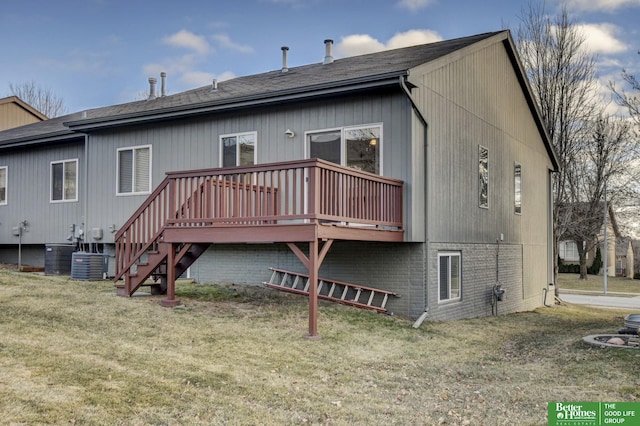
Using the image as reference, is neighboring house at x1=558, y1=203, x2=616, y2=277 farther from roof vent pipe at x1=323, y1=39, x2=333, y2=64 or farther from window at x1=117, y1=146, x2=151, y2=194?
window at x1=117, y1=146, x2=151, y2=194

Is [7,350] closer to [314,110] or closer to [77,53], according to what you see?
[314,110]

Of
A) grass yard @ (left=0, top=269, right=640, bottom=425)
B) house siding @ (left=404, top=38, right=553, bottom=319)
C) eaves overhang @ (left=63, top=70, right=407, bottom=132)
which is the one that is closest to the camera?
grass yard @ (left=0, top=269, right=640, bottom=425)

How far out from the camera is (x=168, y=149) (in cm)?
1342

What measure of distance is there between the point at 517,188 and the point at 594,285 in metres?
21.3

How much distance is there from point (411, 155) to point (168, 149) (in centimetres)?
604

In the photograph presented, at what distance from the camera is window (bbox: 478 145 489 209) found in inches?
543

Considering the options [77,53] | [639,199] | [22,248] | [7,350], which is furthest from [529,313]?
[77,53]

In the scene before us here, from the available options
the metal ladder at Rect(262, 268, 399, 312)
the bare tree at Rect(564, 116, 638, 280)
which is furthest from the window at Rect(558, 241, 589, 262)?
the metal ladder at Rect(262, 268, 399, 312)

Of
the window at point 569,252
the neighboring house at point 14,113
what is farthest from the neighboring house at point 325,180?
the window at point 569,252

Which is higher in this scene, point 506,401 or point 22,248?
point 22,248

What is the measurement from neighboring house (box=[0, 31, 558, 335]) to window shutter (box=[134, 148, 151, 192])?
47mm

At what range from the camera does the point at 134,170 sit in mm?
13930

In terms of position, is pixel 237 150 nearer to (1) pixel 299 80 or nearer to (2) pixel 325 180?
(1) pixel 299 80

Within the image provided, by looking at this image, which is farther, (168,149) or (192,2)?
(192,2)
